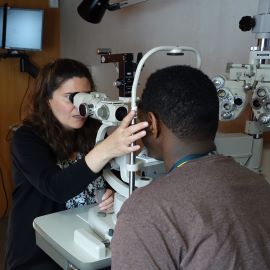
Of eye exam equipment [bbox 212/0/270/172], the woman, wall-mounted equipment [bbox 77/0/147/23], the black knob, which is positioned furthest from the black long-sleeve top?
wall-mounted equipment [bbox 77/0/147/23]

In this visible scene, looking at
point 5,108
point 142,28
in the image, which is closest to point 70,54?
point 5,108

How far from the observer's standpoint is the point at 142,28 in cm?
247

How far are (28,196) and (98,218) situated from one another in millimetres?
331

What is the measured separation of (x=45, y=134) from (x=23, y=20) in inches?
77.6

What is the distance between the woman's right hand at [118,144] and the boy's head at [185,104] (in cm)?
9

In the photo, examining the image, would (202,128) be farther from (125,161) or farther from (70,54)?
(70,54)

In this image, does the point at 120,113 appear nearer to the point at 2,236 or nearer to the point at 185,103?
the point at 185,103

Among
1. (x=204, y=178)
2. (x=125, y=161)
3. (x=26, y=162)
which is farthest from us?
(x=26, y=162)

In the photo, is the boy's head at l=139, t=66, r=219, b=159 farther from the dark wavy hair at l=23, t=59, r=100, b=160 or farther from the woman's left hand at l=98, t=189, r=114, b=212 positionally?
the dark wavy hair at l=23, t=59, r=100, b=160

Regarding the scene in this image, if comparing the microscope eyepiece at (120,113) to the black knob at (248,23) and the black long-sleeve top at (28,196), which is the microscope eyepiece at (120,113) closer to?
the black long-sleeve top at (28,196)

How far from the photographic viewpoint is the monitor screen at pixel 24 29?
302cm

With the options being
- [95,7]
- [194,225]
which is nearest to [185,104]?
[194,225]

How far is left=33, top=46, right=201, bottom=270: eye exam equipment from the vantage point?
100 cm

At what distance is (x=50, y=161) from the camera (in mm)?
1302
